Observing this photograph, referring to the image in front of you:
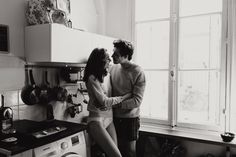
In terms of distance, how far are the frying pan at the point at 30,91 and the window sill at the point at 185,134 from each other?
1274mm

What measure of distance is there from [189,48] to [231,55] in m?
0.47

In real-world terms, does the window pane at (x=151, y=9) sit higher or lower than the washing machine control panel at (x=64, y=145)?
higher

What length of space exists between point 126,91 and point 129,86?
0.20ft

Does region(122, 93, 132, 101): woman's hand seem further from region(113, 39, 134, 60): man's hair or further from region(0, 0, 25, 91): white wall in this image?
region(0, 0, 25, 91): white wall

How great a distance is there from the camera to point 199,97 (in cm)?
251

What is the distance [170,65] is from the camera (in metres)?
2.61

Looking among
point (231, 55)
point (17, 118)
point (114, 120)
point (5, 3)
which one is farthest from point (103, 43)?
point (231, 55)

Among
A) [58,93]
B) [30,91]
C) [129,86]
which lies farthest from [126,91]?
[30,91]

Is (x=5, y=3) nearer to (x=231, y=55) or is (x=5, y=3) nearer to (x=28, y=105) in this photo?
(x=28, y=105)

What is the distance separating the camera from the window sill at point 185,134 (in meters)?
2.13

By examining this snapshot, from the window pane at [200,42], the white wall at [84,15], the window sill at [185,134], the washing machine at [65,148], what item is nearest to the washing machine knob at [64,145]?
the washing machine at [65,148]

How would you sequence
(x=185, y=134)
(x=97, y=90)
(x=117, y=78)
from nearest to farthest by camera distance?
(x=97, y=90) → (x=117, y=78) → (x=185, y=134)

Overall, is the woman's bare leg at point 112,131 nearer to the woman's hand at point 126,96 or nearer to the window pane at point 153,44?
the woman's hand at point 126,96

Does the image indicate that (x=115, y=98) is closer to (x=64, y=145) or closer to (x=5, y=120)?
(x=64, y=145)
